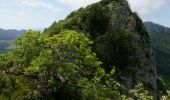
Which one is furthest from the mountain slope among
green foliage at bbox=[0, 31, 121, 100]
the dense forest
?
green foliage at bbox=[0, 31, 121, 100]

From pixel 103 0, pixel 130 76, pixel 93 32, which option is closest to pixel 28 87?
pixel 130 76

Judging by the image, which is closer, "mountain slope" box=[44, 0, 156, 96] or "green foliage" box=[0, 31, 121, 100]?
"green foliage" box=[0, 31, 121, 100]

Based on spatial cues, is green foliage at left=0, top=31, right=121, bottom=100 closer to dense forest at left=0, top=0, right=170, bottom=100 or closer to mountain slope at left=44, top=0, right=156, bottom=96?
dense forest at left=0, top=0, right=170, bottom=100

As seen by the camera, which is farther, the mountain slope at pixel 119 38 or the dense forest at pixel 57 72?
the mountain slope at pixel 119 38

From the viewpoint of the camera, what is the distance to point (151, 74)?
361 ft

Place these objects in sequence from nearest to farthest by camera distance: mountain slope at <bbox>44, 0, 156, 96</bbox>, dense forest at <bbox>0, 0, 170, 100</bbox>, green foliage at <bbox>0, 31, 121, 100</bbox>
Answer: dense forest at <bbox>0, 0, 170, 100</bbox>, green foliage at <bbox>0, 31, 121, 100</bbox>, mountain slope at <bbox>44, 0, 156, 96</bbox>

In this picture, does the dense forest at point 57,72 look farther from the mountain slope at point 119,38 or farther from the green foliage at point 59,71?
the mountain slope at point 119,38

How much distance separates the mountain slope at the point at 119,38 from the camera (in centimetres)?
9826

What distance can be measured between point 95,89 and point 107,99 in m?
1.35

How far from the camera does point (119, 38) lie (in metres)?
101

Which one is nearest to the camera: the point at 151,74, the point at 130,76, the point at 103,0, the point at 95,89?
the point at 95,89

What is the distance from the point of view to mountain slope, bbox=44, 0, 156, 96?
322 feet

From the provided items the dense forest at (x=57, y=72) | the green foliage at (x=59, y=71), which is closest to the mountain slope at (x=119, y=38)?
the dense forest at (x=57, y=72)

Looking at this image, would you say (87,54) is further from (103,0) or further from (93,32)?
(103,0)
